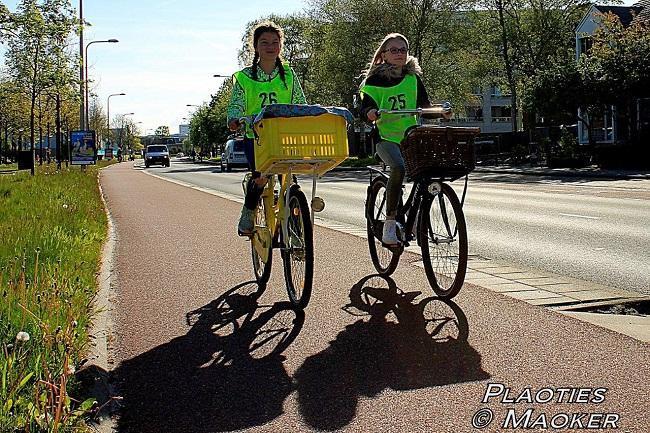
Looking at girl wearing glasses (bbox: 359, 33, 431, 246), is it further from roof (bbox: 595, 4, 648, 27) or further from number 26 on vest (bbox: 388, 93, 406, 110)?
roof (bbox: 595, 4, 648, 27)

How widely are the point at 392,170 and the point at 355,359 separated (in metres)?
2.31

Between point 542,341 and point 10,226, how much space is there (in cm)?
542

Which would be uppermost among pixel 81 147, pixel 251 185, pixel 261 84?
pixel 81 147

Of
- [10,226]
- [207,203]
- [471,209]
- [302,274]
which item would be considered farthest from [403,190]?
[207,203]

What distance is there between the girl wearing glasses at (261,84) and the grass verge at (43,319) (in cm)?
167

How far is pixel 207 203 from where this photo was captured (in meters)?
18.8

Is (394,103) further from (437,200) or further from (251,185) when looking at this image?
(251,185)

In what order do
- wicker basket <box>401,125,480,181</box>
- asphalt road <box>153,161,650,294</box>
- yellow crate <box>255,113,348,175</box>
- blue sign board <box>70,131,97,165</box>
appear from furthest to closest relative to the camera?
1. blue sign board <box>70,131,97,165</box>
2. asphalt road <box>153,161,650,294</box>
3. wicker basket <box>401,125,480,181</box>
4. yellow crate <box>255,113,348,175</box>

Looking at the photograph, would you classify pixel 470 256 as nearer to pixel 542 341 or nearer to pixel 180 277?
pixel 180 277

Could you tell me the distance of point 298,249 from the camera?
610 centimetres

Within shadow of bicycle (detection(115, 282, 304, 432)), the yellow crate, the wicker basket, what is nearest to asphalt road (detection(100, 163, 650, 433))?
shadow of bicycle (detection(115, 282, 304, 432))

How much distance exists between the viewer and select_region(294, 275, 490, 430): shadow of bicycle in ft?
13.7

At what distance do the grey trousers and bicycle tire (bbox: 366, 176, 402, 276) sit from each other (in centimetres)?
31

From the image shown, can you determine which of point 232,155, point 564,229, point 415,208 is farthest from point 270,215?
point 232,155
